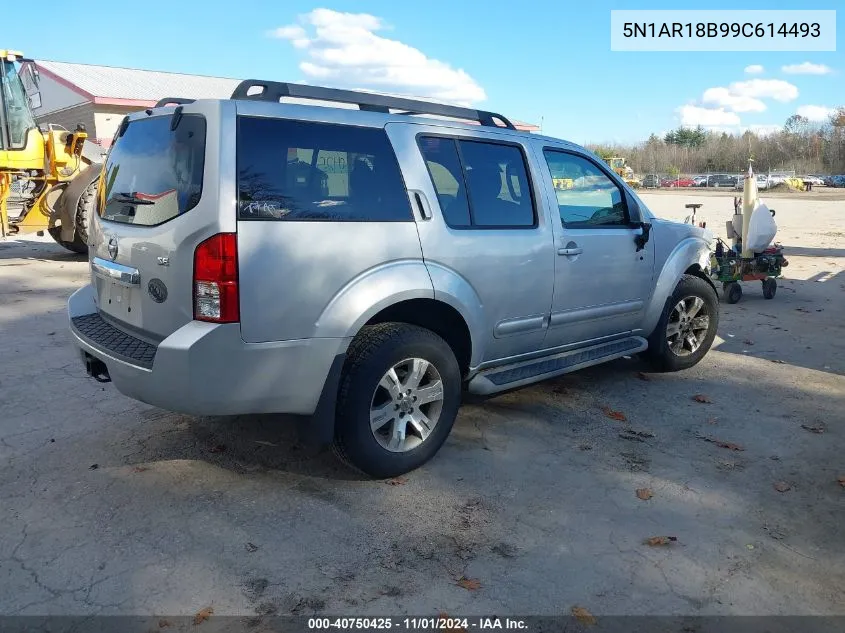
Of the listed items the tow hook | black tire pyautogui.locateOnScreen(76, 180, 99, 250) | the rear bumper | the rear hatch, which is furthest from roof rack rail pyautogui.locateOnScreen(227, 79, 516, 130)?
black tire pyautogui.locateOnScreen(76, 180, 99, 250)

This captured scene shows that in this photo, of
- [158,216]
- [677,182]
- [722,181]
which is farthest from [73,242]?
[677,182]

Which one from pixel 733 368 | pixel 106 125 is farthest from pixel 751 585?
pixel 106 125

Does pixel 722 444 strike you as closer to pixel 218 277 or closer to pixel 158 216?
pixel 218 277

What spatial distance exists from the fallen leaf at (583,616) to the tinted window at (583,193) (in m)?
2.65

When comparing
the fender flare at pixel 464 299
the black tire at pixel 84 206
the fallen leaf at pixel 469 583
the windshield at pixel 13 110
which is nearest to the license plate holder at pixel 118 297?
the fender flare at pixel 464 299

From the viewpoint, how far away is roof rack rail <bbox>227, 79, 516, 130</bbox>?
144 inches

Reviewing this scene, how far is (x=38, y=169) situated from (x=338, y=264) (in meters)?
12.1

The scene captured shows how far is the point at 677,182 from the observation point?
75375 millimetres

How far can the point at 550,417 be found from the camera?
191 inches

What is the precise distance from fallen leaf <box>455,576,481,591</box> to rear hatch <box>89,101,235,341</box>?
1699 millimetres

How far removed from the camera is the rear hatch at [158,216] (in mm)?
3203

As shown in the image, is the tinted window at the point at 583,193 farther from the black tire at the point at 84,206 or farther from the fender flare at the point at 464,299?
the black tire at the point at 84,206

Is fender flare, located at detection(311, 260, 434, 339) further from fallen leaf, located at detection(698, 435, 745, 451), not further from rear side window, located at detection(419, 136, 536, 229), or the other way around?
fallen leaf, located at detection(698, 435, 745, 451)

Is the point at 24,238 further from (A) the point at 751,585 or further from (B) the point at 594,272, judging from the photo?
(A) the point at 751,585
